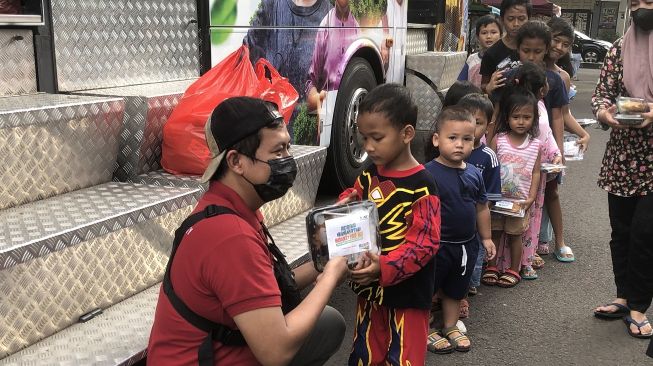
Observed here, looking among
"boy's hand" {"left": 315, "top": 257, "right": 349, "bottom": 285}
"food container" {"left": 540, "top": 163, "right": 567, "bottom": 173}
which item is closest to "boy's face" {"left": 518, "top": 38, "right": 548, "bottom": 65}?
"food container" {"left": 540, "top": 163, "right": 567, "bottom": 173}

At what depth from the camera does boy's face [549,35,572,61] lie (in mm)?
5371

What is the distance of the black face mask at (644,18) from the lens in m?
3.73

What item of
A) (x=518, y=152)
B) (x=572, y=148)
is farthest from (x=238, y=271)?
(x=572, y=148)

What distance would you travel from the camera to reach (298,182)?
13.9 ft

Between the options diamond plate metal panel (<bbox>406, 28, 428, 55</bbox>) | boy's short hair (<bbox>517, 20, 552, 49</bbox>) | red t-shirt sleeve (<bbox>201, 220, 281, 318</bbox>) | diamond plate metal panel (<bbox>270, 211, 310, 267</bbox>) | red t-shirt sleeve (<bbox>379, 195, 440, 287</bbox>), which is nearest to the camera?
red t-shirt sleeve (<bbox>201, 220, 281, 318</bbox>)

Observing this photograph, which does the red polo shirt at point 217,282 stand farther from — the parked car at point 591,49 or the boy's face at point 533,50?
the parked car at point 591,49

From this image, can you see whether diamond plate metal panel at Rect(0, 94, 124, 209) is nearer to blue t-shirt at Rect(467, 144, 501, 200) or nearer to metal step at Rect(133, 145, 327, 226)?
metal step at Rect(133, 145, 327, 226)

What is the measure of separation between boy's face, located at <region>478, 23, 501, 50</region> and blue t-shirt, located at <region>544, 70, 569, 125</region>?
139cm

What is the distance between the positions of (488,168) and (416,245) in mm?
1641

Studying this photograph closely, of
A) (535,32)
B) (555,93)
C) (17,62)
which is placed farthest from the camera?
(555,93)

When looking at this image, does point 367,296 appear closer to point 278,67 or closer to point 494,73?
point 278,67

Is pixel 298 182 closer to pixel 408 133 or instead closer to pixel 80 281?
pixel 408 133

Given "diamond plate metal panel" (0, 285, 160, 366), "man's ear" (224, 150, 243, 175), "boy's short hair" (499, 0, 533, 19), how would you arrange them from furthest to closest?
"boy's short hair" (499, 0, 533, 19), "diamond plate metal panel" (0, 285, 160, 366), "man's ear" (224, 150, 243, 175)

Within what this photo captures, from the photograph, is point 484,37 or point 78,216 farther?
point 484,37
